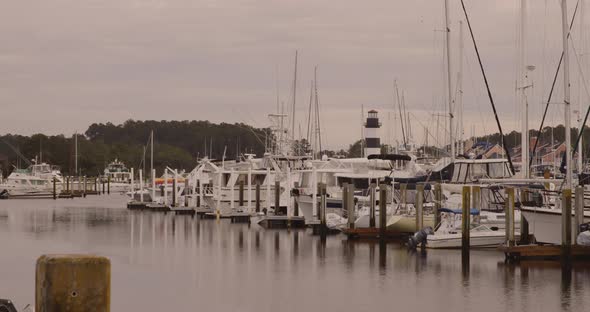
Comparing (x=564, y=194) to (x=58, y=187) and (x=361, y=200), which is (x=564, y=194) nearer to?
(x=361, y=200)

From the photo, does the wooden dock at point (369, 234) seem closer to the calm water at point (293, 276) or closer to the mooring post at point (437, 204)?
the calm water at point (293, 276)

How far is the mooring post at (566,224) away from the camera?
108 ft

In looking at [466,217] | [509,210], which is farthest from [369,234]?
Result: [509,210]

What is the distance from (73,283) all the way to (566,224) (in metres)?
25.9

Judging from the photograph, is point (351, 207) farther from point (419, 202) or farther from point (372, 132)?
point (372, 132)

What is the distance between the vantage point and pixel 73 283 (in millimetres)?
9430

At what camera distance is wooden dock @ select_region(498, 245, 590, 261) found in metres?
35.2

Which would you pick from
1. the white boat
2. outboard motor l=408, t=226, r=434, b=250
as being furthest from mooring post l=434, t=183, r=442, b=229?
the white boat

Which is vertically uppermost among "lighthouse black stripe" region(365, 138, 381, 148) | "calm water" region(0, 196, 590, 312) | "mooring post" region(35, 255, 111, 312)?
"lighthouse black stripe" region(365, 138, 381, 148)

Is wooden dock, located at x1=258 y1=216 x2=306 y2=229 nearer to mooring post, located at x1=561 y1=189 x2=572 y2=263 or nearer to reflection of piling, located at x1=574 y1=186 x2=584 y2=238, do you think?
reflection of piling, located at x1=574 y1=186 x2=584 y2=238

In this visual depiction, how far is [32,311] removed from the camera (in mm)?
12812

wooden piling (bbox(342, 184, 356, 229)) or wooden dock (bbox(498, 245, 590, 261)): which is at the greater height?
wooden piling (bbox(342, 184, 356, 229))

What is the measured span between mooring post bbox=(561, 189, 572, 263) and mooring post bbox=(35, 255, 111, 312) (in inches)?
996

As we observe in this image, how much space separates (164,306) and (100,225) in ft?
141
